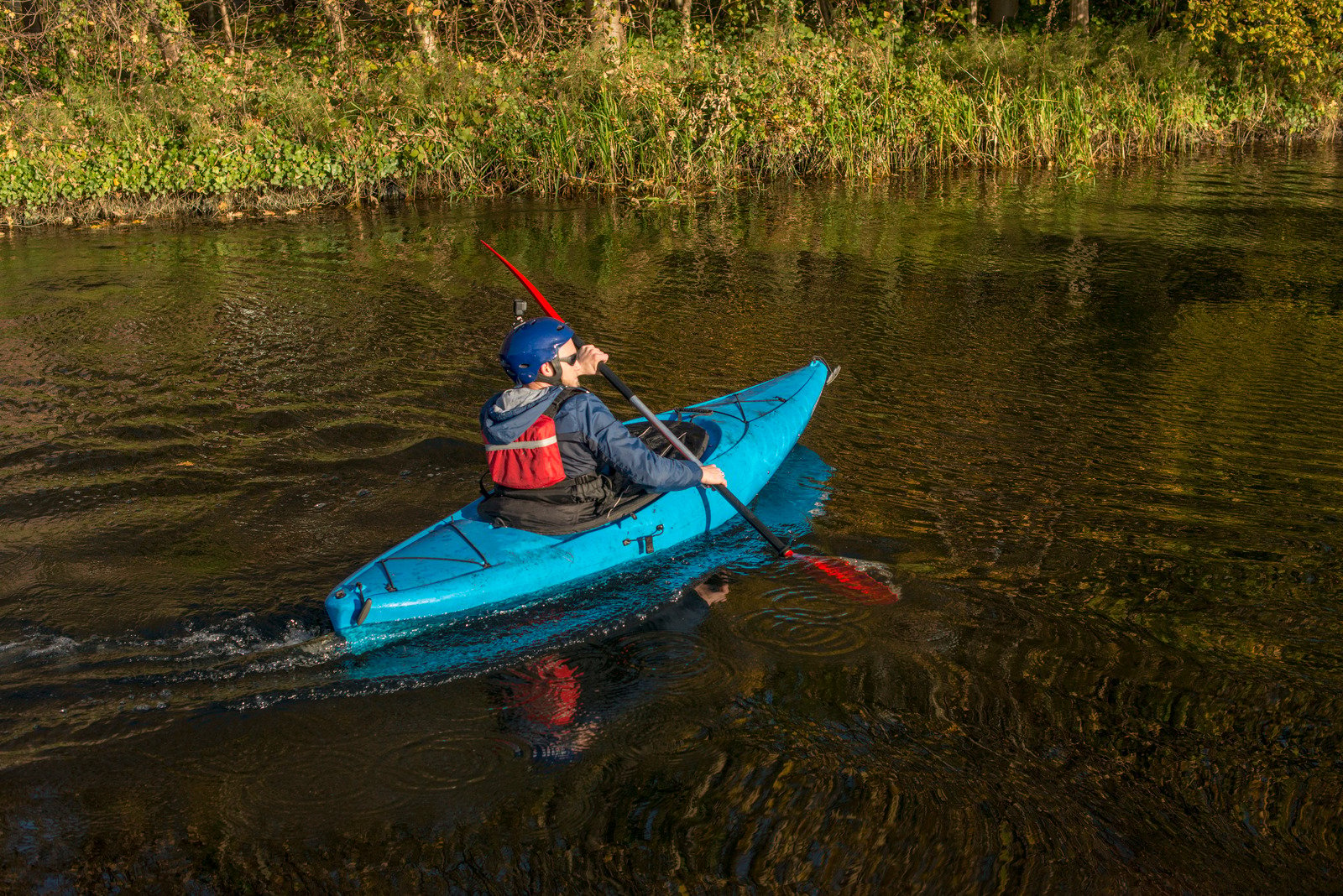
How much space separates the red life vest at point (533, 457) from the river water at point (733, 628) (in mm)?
525

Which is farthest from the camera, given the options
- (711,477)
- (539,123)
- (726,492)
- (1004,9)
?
(1004,9)

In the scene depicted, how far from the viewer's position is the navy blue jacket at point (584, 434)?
433 centimetres

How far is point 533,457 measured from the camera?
4457 millimetres

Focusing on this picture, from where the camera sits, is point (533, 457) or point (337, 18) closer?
point (533, 457)

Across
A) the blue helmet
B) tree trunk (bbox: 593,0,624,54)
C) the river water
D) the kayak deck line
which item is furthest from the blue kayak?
tree trunk (bbox: 593,0,624,54)

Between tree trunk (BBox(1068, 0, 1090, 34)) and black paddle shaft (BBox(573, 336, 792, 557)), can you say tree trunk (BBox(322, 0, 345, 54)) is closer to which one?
tree trunk (BBox(1068, 0, 1090, 34))

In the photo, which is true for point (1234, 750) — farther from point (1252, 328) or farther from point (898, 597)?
point (1252, 328)

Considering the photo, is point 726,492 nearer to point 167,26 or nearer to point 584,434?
point 584,434

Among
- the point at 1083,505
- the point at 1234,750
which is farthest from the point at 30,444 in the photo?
the point at 1234,750

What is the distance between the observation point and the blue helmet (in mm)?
4270

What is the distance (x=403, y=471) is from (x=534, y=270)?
4.71 metres

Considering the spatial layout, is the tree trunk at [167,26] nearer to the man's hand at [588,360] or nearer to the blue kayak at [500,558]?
the blue kayak at [500,558]

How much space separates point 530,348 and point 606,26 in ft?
36.2

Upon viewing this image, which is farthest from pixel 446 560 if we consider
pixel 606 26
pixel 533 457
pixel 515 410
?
pixel 606 26
